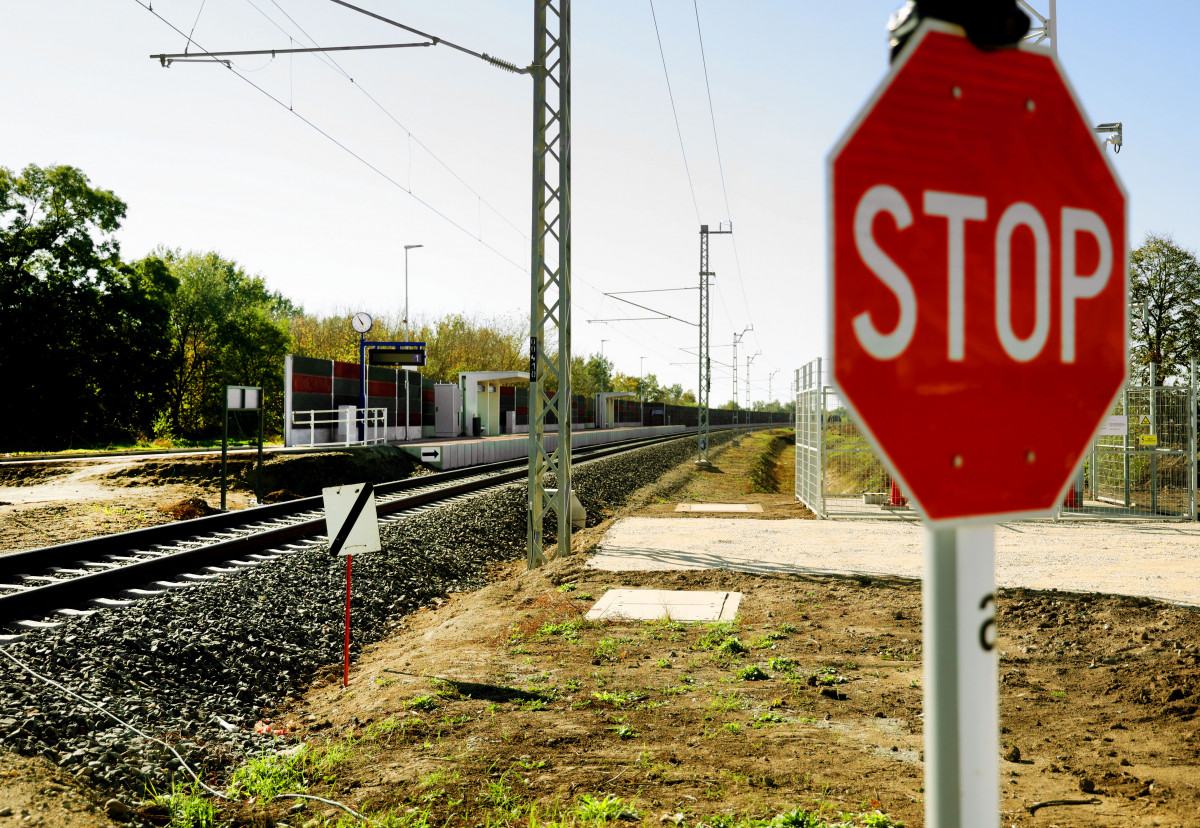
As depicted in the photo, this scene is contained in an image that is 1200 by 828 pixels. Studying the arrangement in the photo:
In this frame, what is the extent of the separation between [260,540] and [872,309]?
11.8 m

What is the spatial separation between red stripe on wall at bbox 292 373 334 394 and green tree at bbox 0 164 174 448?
1716cm

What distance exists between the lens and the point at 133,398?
4269cm

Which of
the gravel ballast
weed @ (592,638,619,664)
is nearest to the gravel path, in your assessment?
the gravel ballast

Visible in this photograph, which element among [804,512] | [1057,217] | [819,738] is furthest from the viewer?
[804,512]

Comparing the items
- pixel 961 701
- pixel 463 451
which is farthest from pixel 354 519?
pixel 463 451

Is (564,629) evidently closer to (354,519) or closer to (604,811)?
(354,519)

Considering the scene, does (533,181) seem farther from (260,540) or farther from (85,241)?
(85,241)

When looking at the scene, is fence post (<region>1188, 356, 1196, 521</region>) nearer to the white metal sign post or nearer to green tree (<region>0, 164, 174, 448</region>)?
the white metal sign post

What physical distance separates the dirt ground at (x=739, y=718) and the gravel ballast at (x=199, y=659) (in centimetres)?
42

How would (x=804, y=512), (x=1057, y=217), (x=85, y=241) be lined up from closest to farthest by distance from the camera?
1. (x=1057, y=217)
2. (x=804, y=512)
3. (x=85, y=241)

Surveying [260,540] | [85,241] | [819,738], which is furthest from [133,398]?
[819,738]

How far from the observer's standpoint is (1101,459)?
17766 mm

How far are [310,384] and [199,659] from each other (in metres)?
22.2

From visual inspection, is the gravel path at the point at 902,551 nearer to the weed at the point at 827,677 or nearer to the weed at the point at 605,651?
the weed at the point at 605,651
